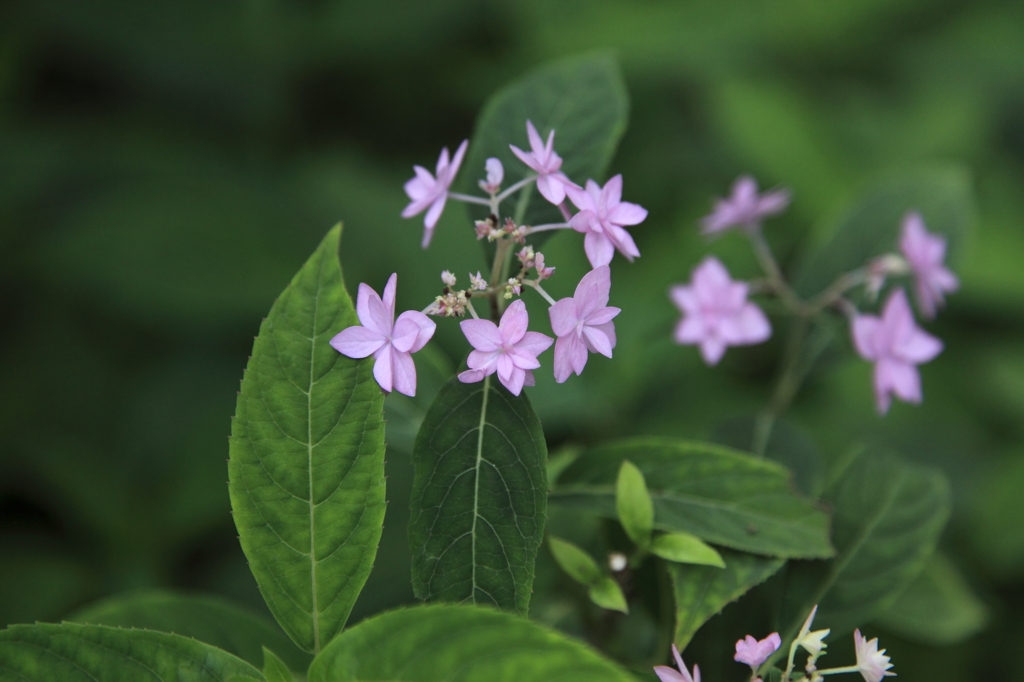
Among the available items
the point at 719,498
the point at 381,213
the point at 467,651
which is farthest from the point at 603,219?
the point at 381,213

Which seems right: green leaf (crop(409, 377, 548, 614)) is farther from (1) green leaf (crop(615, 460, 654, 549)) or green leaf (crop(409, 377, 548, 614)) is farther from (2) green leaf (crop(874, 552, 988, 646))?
(2) green leaf (crop(874, 552, 988, 646))

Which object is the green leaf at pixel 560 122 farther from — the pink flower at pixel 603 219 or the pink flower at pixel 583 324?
the pink flower at pixel 583 324

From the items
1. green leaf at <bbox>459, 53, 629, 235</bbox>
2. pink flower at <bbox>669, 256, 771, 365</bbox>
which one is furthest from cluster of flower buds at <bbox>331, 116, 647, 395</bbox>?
pink flower at <bbox>669, 256, 771, 365</bbox>

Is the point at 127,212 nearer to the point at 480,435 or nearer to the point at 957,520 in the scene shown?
the point at 480,435

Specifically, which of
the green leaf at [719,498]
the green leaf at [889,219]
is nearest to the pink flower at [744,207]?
the green leaf at [889,219]

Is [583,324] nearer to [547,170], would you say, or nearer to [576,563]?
[547,170]

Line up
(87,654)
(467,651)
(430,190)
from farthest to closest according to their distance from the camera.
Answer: (430,190)
(87,654)
(467,651)
